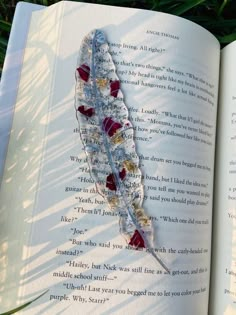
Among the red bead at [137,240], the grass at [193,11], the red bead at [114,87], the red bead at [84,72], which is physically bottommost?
the red bead at [137,240]

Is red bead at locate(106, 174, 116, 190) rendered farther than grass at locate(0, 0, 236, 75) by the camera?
No

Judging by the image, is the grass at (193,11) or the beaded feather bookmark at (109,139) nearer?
the beaded feather bookmark at (109,139)

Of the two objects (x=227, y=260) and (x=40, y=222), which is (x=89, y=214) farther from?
(x=227, y=260)

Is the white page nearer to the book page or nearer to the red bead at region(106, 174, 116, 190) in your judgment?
the red bead at region(106, 174, 116, 190)

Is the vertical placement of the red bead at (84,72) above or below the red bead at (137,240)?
above

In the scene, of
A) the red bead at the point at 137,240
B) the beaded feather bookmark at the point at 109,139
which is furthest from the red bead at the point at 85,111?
the red bead at the point at 137,240

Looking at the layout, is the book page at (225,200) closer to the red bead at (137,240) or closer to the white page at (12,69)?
the red bead at (137,240)

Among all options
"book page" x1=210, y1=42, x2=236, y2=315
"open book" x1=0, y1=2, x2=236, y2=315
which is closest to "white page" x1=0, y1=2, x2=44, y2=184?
"open book" x1=0, y1=2, x2=236, y2=315
